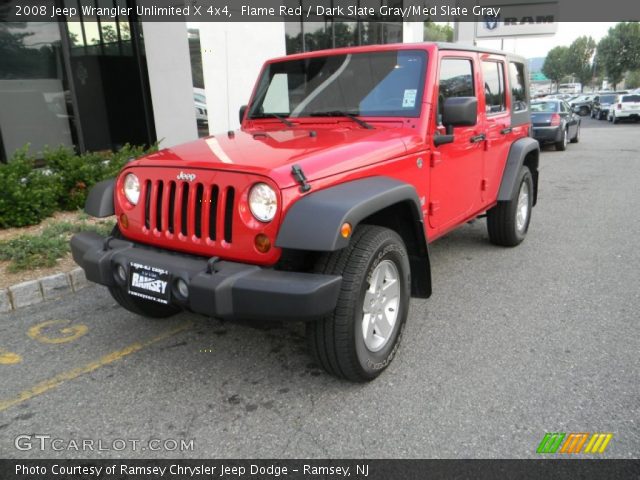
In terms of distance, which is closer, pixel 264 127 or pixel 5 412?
pixel 5 412

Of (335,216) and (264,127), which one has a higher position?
(264,127)

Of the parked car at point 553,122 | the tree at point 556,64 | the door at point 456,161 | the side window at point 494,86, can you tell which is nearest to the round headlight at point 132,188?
the door at point 456,161

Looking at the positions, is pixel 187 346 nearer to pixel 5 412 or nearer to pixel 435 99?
pixel 5 412

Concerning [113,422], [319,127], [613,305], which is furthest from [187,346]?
[613,305]

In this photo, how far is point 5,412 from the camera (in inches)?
108

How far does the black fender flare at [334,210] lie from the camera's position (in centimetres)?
237

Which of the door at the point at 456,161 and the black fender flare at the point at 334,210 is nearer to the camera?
the black fender flare at the point at 334,210

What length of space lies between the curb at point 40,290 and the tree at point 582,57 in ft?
330

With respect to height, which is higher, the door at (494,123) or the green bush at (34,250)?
the door at (494,123)

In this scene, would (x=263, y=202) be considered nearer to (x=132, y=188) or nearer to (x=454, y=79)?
(x=132, y=188)

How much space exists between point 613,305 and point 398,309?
1949mm

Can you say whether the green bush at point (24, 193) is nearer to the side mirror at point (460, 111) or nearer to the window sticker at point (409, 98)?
the window sticker at point (409, 98)

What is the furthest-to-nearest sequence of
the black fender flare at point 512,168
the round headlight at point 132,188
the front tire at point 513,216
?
the front tire at point 513,216
the black fender flare at point 512,168
the round headlight at point 132,188

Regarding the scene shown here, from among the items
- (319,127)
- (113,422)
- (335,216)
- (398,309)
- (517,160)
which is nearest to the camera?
(335,216)
